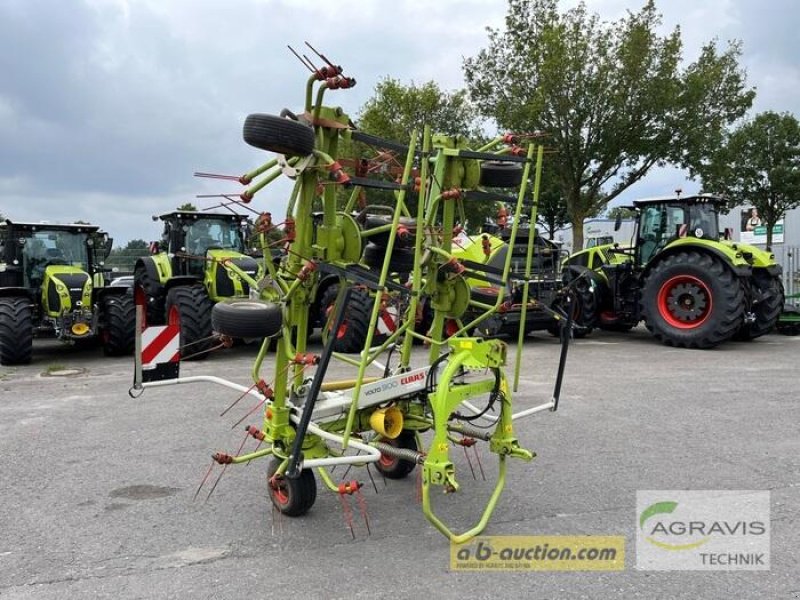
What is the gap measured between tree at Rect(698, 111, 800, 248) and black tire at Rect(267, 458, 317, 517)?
20826 millimetres

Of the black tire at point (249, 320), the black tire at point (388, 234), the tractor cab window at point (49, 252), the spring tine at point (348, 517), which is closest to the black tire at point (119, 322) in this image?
the tractor cab window at point (49, 252)

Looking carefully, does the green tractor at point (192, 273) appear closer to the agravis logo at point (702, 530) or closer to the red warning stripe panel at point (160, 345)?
the red warning stripe panel at point (160, 345)

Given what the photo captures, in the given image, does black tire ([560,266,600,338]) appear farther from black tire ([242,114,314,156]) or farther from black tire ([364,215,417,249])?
black tire ([242,114,314,156])

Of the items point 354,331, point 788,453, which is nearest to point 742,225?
point 354,331

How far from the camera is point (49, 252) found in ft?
39.7

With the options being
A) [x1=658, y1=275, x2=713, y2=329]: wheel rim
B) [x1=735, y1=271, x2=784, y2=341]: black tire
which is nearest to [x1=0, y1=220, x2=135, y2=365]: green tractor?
[x1=658, y1=275, x2=713, y2=329]: wheel rim

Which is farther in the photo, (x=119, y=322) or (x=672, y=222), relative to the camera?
(x=672, y=222)

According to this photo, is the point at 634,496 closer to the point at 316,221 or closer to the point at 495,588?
the point at 495,588

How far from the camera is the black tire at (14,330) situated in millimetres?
10211

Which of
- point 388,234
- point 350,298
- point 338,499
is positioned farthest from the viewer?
point 388,234

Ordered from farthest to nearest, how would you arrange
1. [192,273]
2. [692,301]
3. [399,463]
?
1. [192,273]
2. [692,301]
3. [399,463]

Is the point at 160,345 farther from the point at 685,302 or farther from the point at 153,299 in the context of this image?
the point at 685,302

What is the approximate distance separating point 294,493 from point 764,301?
1057cm

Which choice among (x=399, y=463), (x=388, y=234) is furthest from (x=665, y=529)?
(x=388, y=234)
